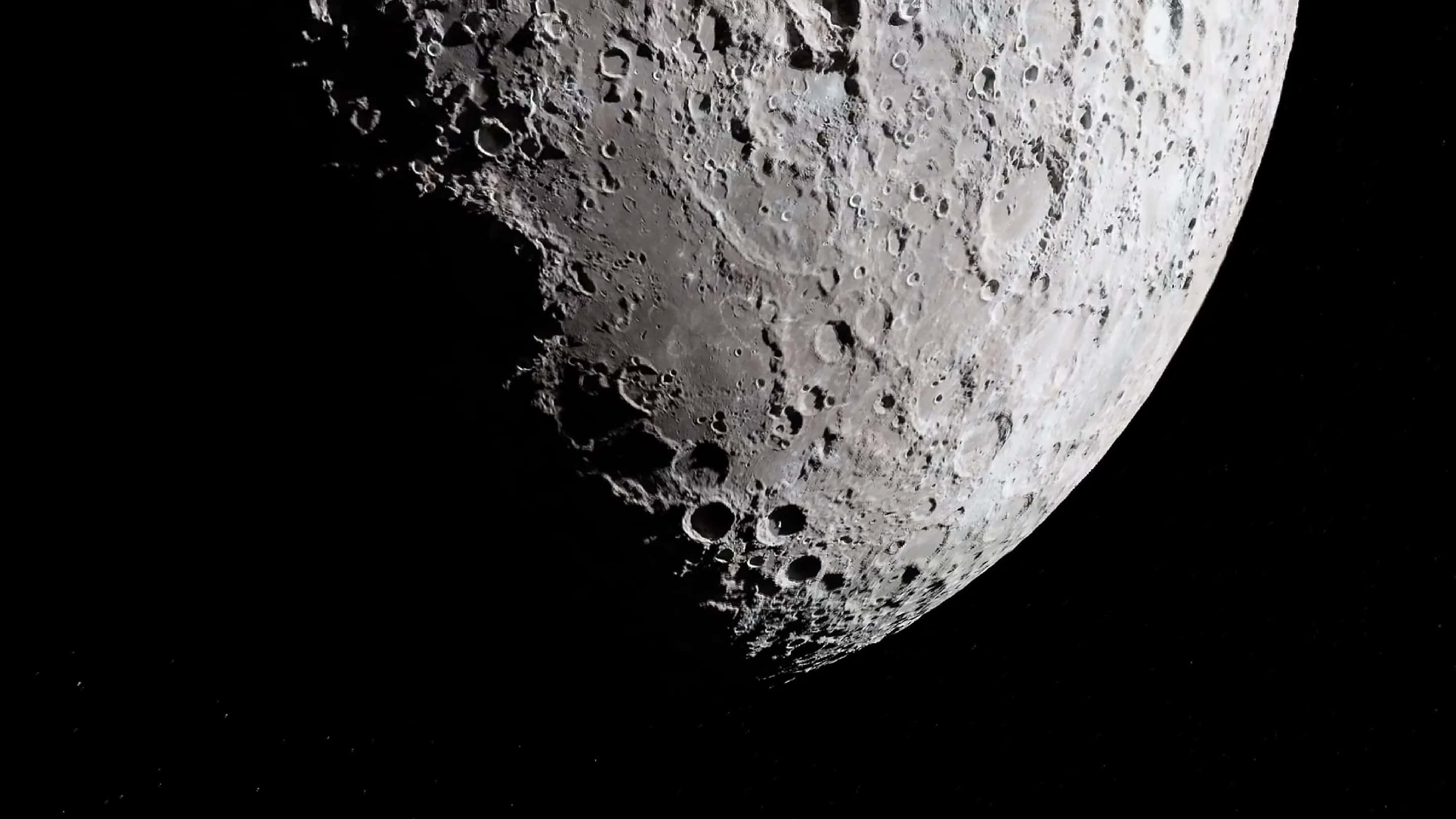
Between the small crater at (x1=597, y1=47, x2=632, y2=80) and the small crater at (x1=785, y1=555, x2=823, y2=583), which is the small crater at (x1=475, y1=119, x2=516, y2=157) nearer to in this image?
the small crater at (x1=597, y1=47, x2=632, y2=80)

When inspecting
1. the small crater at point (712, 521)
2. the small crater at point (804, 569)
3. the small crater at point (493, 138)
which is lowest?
the small crater at point (712, 521)

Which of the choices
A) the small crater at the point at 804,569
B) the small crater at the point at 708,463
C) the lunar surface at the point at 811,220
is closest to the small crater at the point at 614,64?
the lunar surface at the point at 811,220

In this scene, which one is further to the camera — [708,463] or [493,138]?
[708,463]

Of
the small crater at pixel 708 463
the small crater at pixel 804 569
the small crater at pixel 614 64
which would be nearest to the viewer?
the small crater at pixel 614 64

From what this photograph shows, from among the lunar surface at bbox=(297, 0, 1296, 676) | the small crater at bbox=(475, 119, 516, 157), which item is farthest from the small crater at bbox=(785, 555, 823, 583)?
the small crater at bbox=(475, 119, 516, 157)

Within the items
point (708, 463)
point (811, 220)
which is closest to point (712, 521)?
point (708, 463)

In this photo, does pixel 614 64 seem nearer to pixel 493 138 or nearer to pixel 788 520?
pixel 493 138

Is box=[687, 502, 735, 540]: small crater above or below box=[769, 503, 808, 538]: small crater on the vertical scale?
below

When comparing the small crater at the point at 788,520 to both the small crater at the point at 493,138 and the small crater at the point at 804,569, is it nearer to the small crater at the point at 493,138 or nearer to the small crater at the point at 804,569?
the small crater at the point at 804,569

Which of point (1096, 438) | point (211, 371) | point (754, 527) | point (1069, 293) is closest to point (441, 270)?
point (211, 371)
